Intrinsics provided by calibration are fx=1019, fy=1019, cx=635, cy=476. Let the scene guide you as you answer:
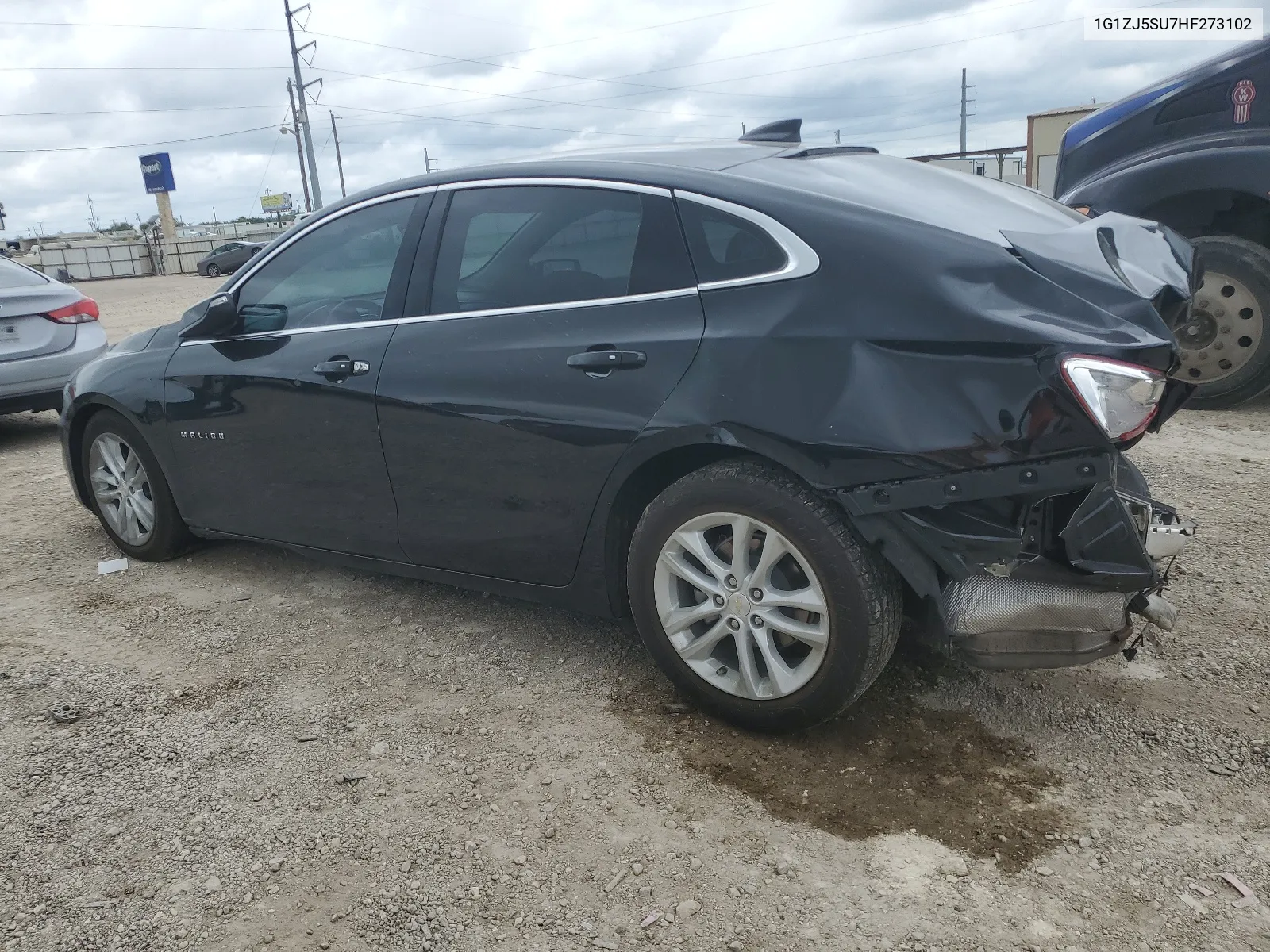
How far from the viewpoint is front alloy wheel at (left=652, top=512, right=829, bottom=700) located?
277 cm

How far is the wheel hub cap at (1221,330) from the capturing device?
5.96 metres

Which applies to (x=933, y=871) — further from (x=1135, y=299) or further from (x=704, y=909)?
(x=1135, y=299)

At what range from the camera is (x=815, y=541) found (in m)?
2.67

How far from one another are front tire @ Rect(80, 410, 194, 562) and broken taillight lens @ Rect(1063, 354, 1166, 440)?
376cm

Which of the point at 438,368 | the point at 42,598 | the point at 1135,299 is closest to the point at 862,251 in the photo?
the point at 1135,299

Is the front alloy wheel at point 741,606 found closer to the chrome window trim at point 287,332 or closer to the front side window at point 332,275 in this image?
the chrome window trim at point 287,332

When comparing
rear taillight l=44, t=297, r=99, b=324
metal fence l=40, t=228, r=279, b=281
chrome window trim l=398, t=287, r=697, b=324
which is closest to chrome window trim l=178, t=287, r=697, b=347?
chrome window trim l=398, t=287, r=697, b=324

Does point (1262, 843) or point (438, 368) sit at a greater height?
point (438, 368)

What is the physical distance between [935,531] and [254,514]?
2767 mm

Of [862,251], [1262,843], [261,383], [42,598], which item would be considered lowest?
[1262,843]

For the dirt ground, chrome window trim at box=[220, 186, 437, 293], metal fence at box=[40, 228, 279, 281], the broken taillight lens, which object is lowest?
the dirt ground

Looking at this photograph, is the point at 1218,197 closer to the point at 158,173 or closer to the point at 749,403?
the point at 749,403

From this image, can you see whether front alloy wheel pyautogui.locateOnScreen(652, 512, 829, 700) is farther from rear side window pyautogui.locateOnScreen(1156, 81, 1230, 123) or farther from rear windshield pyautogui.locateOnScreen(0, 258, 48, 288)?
rear windshield pyautogui.locateOnScreen(0, 258, 48, 288)

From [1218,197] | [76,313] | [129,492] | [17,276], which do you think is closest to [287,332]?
[129,492]
